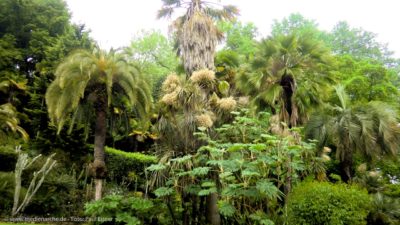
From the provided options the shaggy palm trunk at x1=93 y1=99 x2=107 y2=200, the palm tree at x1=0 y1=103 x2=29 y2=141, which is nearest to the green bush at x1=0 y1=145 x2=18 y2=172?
the palm tree at x1=0 y1=103 x2=29 y2=141

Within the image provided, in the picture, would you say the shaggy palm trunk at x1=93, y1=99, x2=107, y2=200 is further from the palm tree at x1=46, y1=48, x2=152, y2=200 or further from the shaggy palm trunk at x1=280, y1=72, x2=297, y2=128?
the shaggy palm trunk at x1=280, y1=72, x2=297, y2=128

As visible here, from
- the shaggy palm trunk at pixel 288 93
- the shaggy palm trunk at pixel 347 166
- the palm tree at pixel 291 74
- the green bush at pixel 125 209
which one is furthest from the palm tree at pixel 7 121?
the shaggy palm trunk at pixel 347 166

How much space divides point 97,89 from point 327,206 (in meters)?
7.86

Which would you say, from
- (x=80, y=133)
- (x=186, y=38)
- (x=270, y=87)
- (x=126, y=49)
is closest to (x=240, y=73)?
(x=270, y=87)

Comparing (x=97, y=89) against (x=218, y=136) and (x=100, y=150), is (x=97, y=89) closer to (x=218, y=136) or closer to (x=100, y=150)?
(x=100, y=150)

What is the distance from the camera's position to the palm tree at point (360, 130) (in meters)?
10.5

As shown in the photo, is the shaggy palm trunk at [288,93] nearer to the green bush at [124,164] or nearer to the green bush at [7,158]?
the green bush at [124,164]

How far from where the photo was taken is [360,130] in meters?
10.6

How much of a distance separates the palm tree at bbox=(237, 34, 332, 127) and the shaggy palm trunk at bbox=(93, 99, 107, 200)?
510cm

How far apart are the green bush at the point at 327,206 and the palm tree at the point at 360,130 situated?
294 cm

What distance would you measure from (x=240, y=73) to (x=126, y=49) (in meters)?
4.16

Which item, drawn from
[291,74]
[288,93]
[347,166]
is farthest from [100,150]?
[347,166]

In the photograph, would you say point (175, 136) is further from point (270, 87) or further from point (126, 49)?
point (126, 49)

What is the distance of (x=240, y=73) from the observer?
10938mm
